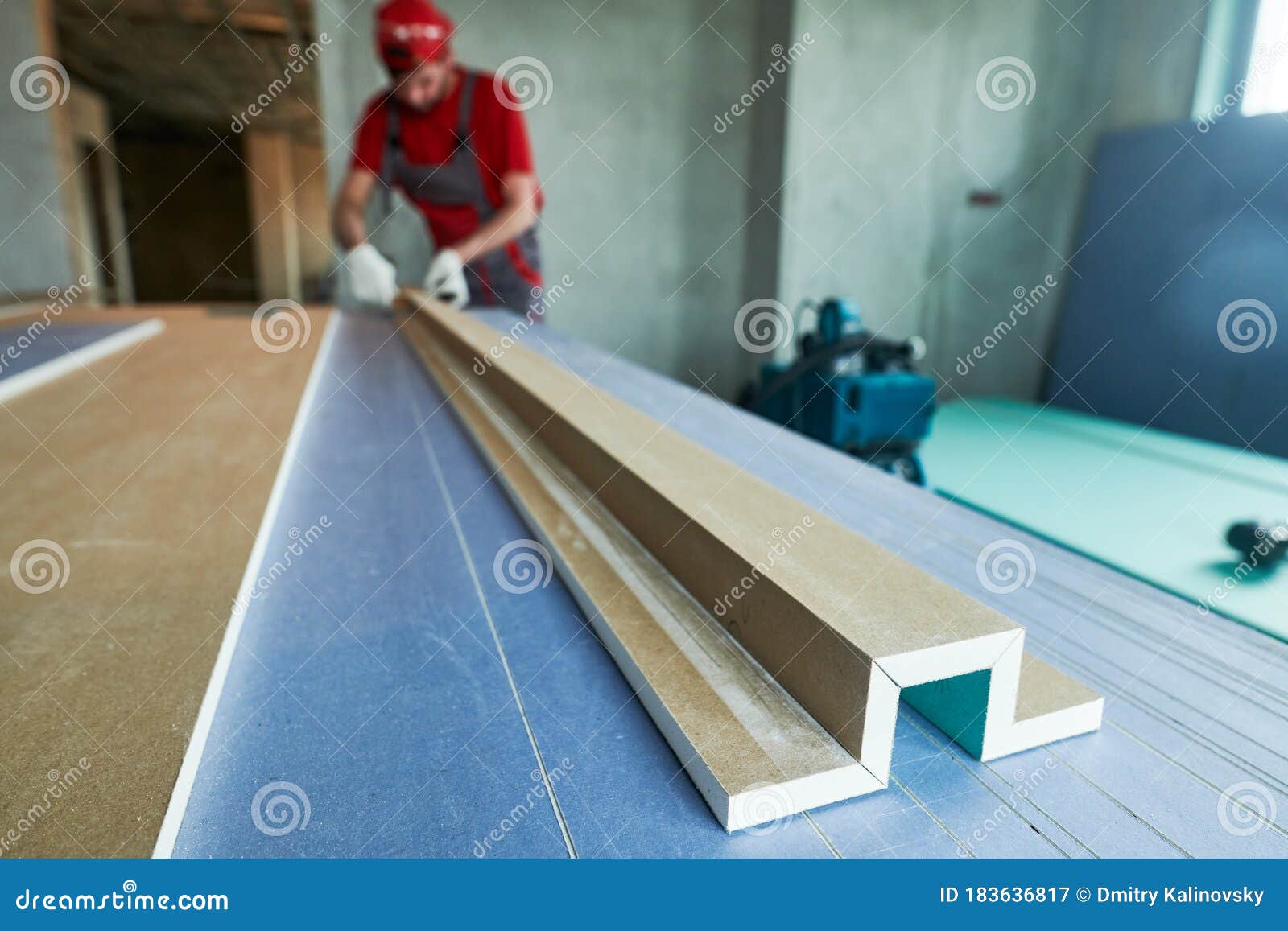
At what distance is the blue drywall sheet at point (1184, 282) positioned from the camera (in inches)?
161

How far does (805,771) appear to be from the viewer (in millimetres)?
604

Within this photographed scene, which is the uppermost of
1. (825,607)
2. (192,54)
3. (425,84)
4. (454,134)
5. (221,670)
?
(192,54)

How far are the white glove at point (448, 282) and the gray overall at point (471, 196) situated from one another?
36 cm

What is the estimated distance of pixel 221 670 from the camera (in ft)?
2.43

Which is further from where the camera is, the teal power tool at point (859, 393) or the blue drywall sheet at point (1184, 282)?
the blue drywall sheet at point (1184, 282)

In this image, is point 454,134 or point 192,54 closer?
point 454,134

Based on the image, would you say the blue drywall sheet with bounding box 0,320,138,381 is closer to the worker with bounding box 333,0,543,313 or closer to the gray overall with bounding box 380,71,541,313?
the worker with bounding box 333,0,543,313

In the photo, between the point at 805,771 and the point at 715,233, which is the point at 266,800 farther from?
the point at 715,233

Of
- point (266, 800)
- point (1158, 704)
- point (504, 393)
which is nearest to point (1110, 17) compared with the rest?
point (504, 393)

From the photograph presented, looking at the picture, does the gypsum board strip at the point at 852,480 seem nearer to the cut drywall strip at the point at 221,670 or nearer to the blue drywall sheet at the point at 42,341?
the cut drywall strip at the point at 221,670

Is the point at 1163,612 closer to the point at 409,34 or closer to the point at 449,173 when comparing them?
the point at 409,34

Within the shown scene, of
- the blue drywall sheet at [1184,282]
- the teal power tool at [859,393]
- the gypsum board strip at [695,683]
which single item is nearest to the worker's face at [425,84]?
the teal power tool at [859,393]

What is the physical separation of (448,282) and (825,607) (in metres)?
2.79

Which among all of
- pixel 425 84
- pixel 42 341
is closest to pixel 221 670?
pixel 42 341
